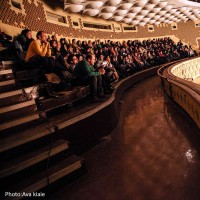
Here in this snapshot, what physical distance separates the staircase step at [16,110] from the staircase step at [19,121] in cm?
14

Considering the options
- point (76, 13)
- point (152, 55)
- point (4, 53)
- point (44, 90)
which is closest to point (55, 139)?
point (44, 90)

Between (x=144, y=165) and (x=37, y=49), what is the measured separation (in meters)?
2.71

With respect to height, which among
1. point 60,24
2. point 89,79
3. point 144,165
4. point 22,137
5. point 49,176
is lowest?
point 144,165

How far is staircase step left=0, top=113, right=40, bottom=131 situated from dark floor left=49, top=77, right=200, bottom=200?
28.5 inches

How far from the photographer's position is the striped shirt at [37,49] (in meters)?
3.82

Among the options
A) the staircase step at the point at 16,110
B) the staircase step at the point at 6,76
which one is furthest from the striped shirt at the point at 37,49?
the staircase step at the point at 16,110

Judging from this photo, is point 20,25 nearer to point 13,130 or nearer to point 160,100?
point 160,100

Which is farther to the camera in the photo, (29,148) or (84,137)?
(84,137)

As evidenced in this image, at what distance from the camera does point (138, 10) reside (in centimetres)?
1244

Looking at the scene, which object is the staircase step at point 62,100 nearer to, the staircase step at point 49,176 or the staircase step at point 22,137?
the staircase step at point 22,137

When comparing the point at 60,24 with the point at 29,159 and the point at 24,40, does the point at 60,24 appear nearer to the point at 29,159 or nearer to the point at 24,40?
the point at 24,40

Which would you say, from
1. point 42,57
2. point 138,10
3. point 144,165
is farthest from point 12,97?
point 138,10

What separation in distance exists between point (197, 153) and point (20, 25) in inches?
247

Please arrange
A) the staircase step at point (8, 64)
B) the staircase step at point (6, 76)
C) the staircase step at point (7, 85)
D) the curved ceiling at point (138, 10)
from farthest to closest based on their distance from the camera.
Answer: the curved ceiling at point (138, 10) → the staircase step at point (8, 64) → the staircase step at point (6, 76) → the staircase step at point (7, 85)
